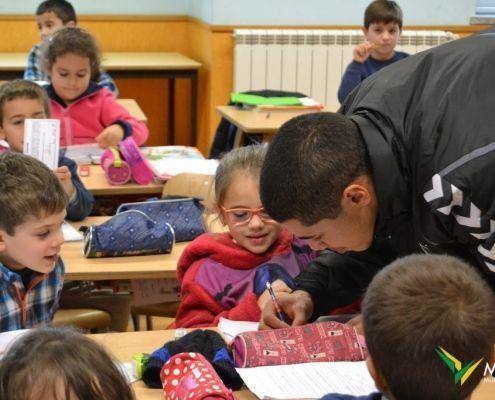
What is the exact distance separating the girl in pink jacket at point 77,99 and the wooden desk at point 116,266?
5.06 ft

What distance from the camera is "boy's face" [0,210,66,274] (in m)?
2.63

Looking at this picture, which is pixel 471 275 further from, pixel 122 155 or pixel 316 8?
pixel 316 8

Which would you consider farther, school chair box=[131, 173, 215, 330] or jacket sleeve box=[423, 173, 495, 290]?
school chair box=[131, 173, 215, 330]

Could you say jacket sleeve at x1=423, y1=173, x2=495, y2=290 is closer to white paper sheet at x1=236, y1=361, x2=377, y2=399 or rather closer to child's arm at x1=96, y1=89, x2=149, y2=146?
white paper sheet at x1=236, y1=361, x2=377, y2=399

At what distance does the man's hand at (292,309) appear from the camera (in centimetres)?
233

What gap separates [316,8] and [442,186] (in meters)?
5.73

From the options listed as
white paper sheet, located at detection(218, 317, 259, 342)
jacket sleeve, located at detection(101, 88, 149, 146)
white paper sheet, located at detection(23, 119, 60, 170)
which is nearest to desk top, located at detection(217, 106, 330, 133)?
jacket sleeve, located at detection(101, 88, 149, 146)

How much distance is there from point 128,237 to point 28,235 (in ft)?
2.02

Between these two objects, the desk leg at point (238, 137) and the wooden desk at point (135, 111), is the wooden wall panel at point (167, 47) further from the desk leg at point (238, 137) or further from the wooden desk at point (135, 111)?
the desk leg at point (238, 137)

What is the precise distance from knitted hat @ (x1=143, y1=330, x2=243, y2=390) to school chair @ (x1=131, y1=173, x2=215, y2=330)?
1.38m

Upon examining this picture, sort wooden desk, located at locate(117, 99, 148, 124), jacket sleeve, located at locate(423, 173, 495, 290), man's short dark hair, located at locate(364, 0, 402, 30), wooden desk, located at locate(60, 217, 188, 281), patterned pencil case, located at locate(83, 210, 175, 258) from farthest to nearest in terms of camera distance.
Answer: man's short dark hair, located at locate(364, 0, 402, 30), wooden desk, located at locate(117, 99, 148, 124), patterned pencil case, located at locate(83, 210, 175, 258), wooden desk, located at locate(60, 217, 188, 281), jacket sleeve, located at locate(423, 173, 495, 290)

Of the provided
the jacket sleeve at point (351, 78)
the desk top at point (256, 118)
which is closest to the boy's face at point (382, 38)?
the jacket sleeve at point (351, 78)

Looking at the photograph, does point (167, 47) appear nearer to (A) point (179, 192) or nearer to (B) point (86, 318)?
(A) point (179, 192)

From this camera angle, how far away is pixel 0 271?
258cm
